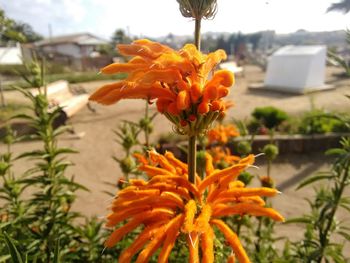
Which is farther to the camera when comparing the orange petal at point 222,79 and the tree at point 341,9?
the tree at point 341,9

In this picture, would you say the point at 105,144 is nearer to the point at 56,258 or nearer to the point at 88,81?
the point at 56,258

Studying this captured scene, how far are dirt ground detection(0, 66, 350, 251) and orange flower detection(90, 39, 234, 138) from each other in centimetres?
83

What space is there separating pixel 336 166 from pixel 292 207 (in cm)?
320

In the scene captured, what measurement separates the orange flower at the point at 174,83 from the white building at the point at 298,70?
42.2 feet

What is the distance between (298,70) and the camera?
45.8ft

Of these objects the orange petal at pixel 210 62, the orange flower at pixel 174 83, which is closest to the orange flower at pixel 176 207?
the orange flower at pixel 174 83

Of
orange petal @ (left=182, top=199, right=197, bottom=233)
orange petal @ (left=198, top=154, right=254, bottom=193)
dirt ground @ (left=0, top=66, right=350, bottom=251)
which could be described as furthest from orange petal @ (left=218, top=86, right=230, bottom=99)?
dirt ground @ (left=0, top=66, right=350, bottom=251)

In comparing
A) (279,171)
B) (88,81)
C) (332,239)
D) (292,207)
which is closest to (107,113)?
(279,171)

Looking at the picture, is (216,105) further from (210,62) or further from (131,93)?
(131,93)

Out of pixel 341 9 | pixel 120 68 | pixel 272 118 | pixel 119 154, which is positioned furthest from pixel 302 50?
pixel 120 68

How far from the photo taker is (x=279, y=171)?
20.1 ft

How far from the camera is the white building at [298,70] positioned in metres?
13.7

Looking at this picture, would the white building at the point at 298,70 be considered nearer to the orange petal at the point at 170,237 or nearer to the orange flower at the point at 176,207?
the orange flower at the point at 176,207

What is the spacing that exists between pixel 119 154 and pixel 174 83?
20.0ft
